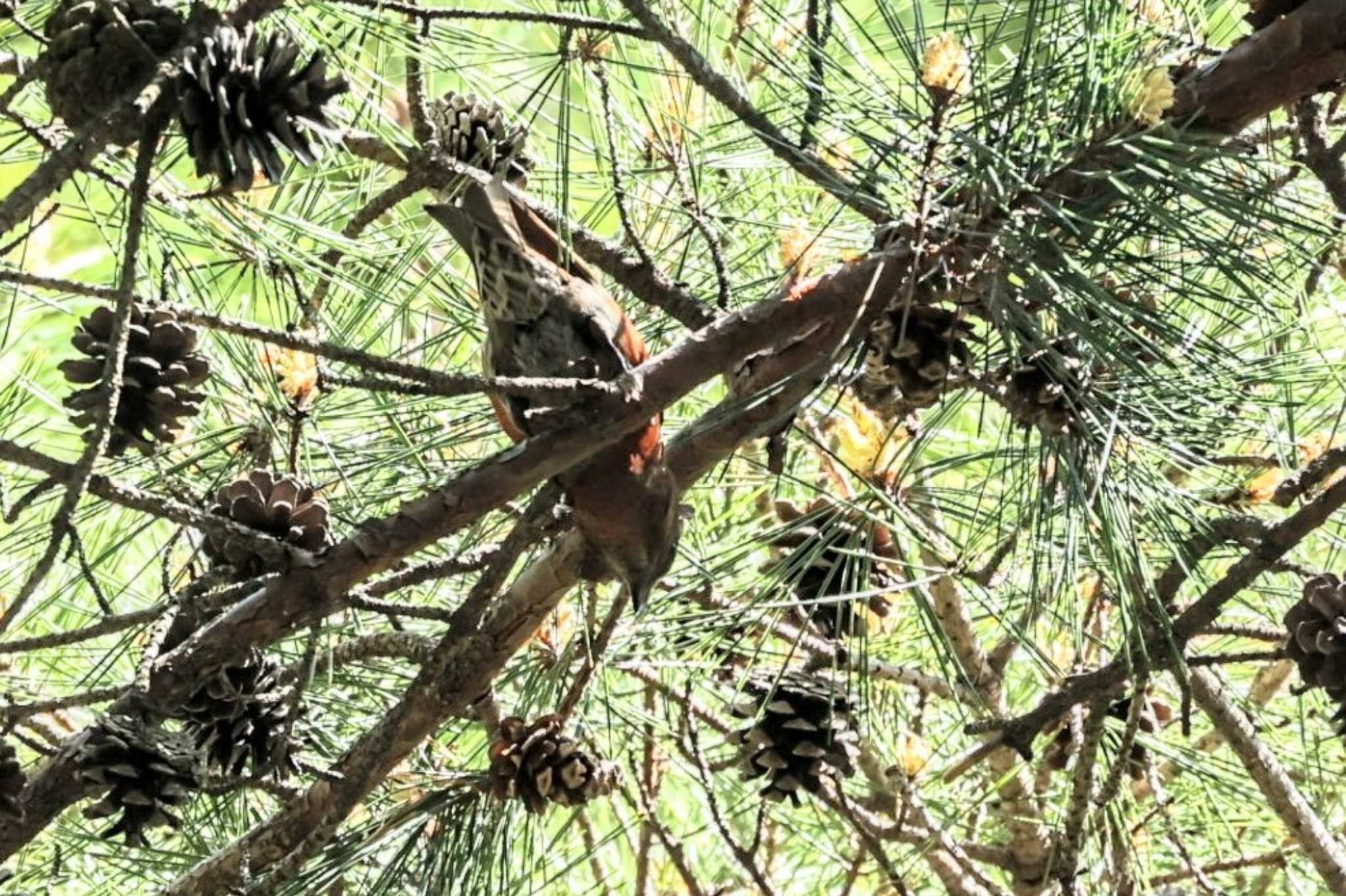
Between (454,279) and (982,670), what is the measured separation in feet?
2.17

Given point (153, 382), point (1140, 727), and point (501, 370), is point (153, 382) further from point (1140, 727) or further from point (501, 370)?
point (1140, 727)

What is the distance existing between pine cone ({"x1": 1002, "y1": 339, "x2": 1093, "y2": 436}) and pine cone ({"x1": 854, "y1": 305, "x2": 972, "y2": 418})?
0.22 feet

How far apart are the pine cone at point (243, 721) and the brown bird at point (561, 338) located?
11.7 inches

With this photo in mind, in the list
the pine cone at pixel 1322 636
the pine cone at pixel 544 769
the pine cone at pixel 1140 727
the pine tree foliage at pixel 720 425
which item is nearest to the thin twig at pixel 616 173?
the pine tree foliage at pixel 720 425

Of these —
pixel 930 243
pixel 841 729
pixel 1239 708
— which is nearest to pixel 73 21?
pixel 930 243

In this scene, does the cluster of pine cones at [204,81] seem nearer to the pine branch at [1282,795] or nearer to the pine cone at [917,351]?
the pine cone at [917,351]

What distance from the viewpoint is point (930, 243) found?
96 centimetres

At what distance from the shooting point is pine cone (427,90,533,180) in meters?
1.23

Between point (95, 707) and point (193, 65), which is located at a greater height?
point (95, 707)

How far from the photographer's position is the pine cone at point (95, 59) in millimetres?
784

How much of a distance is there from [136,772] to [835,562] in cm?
55

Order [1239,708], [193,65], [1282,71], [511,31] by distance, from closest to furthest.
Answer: [193,65], [1282,71], [1239,708], [511,31]

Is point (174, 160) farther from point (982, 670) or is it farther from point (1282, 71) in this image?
point (982, 670)

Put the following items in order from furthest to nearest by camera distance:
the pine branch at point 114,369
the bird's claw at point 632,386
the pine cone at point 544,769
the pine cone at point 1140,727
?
the pine cone at point 1140,727
the pine cone at point 544,769
the bird's claw at point 632,386
the pine branch at point 114,369
